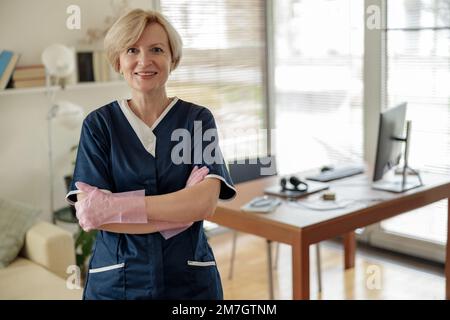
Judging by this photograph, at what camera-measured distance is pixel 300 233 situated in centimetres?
261

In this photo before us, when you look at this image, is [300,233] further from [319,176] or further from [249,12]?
[249,12]

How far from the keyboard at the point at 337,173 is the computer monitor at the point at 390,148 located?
197 mm

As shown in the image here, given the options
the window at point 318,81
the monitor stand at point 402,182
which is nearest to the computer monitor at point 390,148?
the monitor stand at point 402,182

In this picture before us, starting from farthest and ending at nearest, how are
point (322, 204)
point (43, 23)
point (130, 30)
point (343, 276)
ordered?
1. point (343, 276)
2. point (43, 23)
3. point (322, 204)
4. point (130, 30)

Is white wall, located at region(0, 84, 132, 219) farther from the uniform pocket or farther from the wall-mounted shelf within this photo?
the uniform pocket

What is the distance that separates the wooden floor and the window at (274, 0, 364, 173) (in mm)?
688

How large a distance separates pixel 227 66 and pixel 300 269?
2.24 m

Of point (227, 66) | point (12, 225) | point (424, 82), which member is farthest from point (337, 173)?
point (12, 225)

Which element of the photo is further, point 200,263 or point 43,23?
point 43,23

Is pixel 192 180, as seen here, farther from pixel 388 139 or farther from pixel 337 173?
pixel 337 173

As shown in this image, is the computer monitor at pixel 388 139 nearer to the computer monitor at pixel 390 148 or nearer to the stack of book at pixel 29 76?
the computer monitor at pixel 390 148

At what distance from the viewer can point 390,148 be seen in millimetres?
3166

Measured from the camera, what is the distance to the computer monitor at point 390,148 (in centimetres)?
306

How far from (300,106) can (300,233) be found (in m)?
2.25
